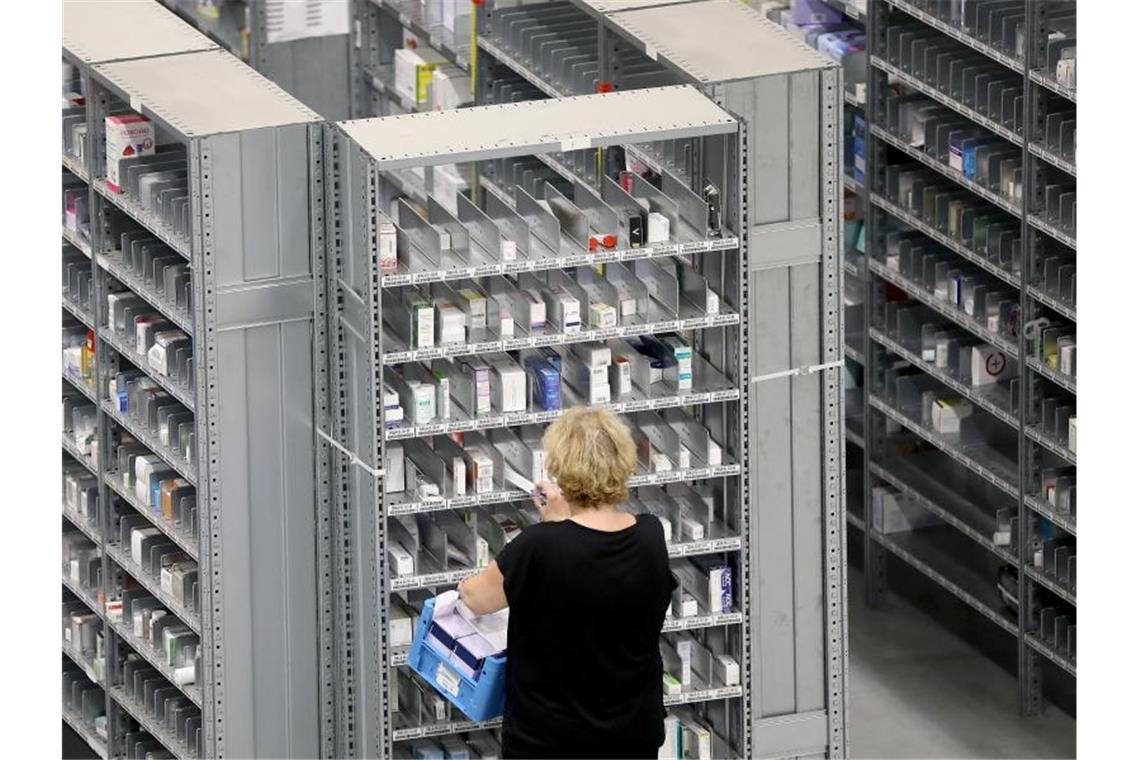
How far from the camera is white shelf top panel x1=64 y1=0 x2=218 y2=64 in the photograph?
10.7 meters

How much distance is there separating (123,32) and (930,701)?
181 inches

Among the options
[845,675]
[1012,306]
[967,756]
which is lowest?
[967,756]

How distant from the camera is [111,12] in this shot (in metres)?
11.2

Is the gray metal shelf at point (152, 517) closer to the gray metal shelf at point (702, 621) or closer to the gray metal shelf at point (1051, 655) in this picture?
the gray metal shelf at point (702, 621)

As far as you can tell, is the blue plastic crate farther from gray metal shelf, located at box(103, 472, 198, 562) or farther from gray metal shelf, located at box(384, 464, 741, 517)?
gray metal shelf, located at box(103, 472, 198, 562)

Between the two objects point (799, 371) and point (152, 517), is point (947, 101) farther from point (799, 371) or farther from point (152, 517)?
point (152, 517)

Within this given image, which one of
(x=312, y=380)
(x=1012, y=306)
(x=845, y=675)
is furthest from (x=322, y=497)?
(x=1012, y=306)

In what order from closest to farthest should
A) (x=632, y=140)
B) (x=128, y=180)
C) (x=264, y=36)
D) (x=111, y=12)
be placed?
(x=632, y=140)
(x=128, y=180)
(x=111, y=12)
(x=264, y=36)

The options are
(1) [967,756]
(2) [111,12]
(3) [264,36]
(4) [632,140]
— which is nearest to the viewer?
(4) [632,140]

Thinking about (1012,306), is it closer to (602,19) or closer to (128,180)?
(602,19)

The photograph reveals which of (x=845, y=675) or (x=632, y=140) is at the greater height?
(x=632, y=140)

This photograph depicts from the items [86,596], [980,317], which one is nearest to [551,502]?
[86,596]

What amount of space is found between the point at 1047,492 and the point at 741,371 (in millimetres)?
2573

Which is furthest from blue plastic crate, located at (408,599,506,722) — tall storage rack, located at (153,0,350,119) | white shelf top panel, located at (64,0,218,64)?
tall storage rack, located at (153,0,350,119)
